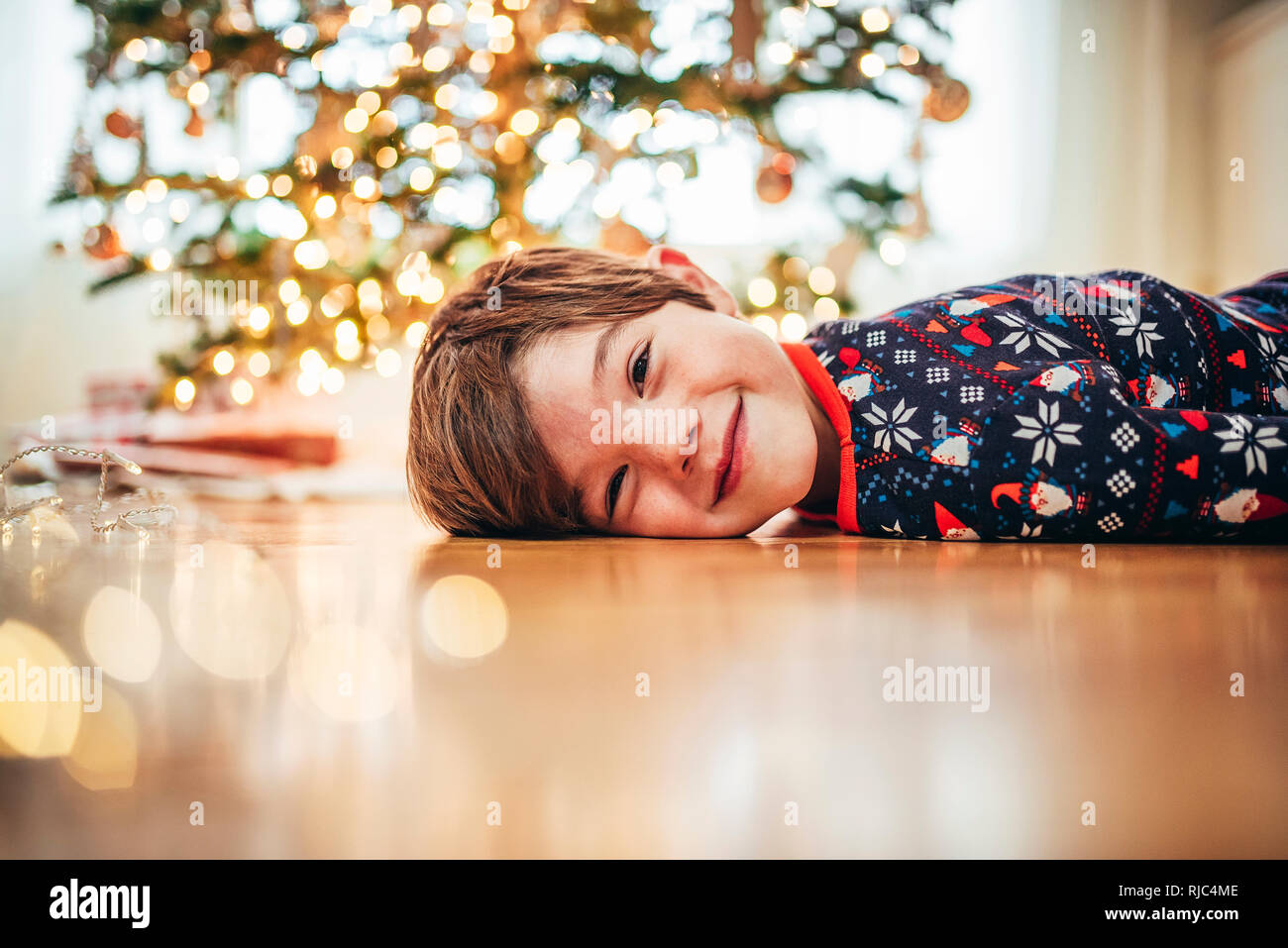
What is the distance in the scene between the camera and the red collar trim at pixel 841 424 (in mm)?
Answer: 811

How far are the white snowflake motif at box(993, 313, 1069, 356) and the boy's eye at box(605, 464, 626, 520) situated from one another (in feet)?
1.28

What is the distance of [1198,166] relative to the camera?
9.86 feet

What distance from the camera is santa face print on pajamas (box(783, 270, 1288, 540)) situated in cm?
68

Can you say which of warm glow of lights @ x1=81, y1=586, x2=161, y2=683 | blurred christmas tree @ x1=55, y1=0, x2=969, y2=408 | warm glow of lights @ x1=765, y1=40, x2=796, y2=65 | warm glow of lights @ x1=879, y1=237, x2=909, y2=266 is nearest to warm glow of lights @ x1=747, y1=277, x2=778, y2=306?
blurred christmas tree @ x1=55, y1=0, x2=969, y2=408

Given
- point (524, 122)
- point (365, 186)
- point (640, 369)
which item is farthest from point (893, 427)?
point (365, 186)

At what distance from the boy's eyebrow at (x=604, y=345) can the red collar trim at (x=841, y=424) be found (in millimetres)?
207

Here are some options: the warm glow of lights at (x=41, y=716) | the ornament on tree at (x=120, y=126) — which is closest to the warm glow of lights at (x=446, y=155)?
the ornament on tree at (x=120, y=126)

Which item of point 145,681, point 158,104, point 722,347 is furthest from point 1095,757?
point 158,104

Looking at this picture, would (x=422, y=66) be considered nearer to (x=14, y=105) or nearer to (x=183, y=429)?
(x=183, y=429)

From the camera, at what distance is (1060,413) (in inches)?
27.3

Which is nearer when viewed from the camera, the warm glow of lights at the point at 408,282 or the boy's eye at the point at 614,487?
the boy's eye at the point at 614,487

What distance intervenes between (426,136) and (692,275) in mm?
883

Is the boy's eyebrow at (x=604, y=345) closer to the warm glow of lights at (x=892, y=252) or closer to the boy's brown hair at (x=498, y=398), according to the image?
the boy's brown hair at (x=498, y=398)
